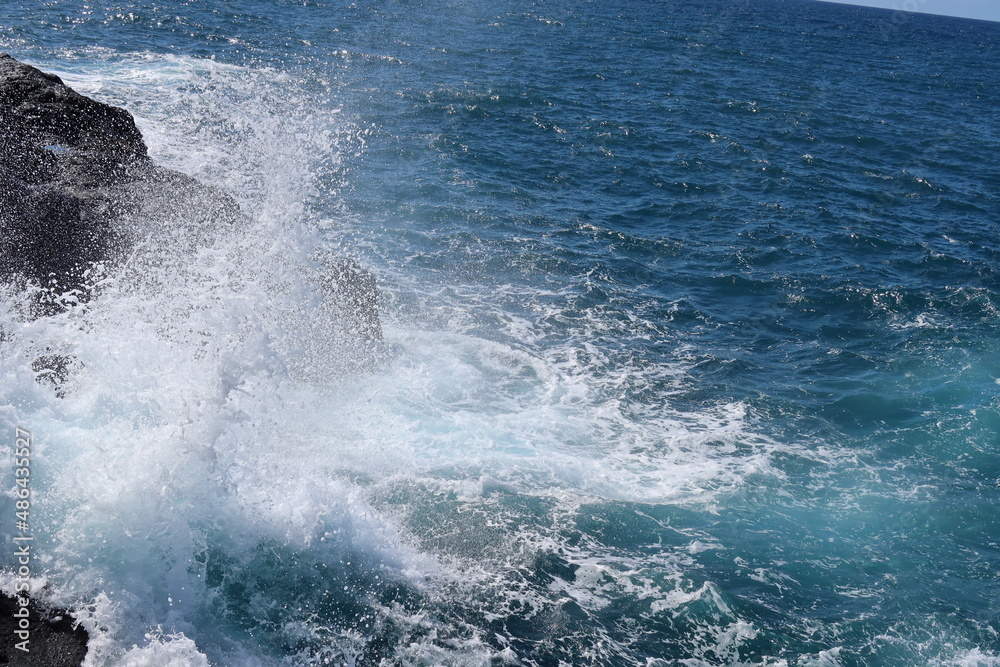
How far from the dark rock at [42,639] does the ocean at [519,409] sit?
19 centimetres

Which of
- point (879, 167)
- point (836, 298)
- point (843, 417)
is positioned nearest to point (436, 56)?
point (879, 167)

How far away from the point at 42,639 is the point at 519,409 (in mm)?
7257

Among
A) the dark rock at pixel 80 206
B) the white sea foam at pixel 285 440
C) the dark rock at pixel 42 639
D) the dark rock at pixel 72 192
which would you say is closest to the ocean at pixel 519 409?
the white sea foam at pixel 285 440

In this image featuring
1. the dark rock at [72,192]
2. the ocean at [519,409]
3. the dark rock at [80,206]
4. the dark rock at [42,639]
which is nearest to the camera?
the dark rock at [42,639]

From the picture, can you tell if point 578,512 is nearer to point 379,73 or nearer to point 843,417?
point 843,417

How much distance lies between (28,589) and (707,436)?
9404 mm

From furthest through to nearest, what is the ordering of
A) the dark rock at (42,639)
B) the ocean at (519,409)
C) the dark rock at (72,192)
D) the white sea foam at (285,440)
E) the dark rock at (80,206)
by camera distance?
the dark rock at (72,192) < the dark rock at (80,206) < the ocean at (519,409) < the white sea foam at (285,440) < the dark rock at (42,639)

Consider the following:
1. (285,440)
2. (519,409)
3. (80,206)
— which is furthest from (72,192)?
(519,409)

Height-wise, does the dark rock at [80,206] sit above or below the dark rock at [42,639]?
above

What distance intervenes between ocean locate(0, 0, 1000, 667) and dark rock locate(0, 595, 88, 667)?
0.62 feet

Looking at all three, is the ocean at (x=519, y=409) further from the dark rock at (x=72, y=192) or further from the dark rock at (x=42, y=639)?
the dark rock at (x=72, y=192)

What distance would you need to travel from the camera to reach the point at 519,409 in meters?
11.9

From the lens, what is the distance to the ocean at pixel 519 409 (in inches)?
312

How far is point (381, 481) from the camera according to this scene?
31.9 feet
